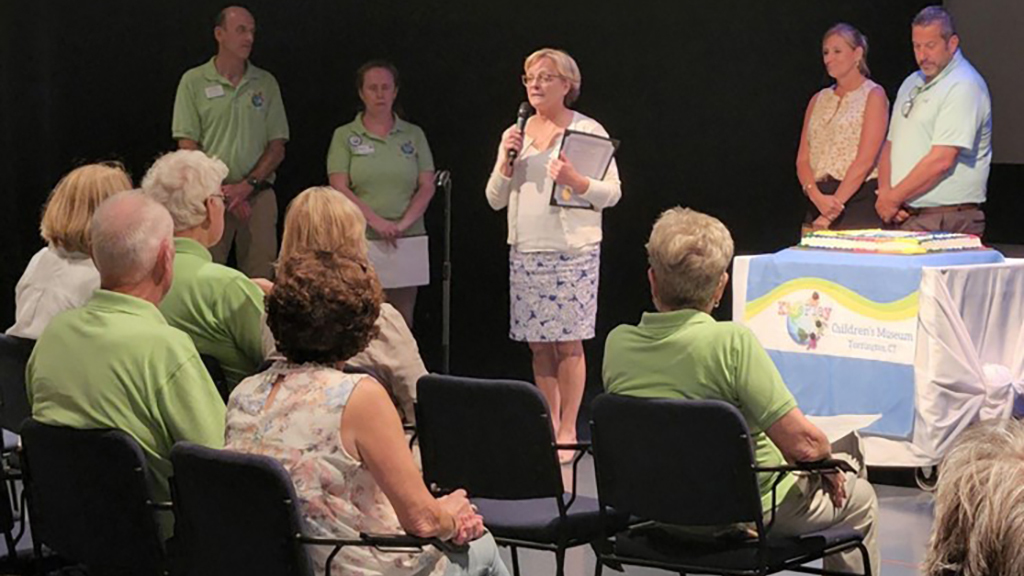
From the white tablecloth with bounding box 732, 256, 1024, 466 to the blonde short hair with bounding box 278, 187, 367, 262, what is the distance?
6.75 ft

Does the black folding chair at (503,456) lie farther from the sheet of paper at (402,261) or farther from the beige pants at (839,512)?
the sheet of paper at (402,261)

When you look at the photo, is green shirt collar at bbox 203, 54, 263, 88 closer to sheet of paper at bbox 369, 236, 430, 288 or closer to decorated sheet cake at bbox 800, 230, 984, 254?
sheet of paper at bbox 369, 236, 430, 288

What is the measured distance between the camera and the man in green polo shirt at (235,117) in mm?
6996

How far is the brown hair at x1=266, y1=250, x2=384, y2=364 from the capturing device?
2742mm

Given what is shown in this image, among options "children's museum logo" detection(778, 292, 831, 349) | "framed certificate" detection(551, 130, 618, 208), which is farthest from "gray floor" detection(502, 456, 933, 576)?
"framed certificate" detection(551, 130, 618, 208)

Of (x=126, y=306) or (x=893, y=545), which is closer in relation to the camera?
(x=126, y=306)

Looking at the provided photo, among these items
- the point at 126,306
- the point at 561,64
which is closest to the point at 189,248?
the point at 126,306

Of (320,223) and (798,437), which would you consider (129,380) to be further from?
(798,437)

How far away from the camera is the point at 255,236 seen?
23.7 ft

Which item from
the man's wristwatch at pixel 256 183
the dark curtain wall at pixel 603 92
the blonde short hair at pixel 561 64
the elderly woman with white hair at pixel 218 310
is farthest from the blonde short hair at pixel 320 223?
the dark curtain wall at pixel 603 92

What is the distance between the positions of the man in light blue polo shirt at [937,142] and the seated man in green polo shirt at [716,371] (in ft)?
8.49

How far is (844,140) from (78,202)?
3.32 m

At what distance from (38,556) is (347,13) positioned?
492 centimetres

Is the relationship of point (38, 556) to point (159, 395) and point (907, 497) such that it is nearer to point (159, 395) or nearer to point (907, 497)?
point (159, 395)
